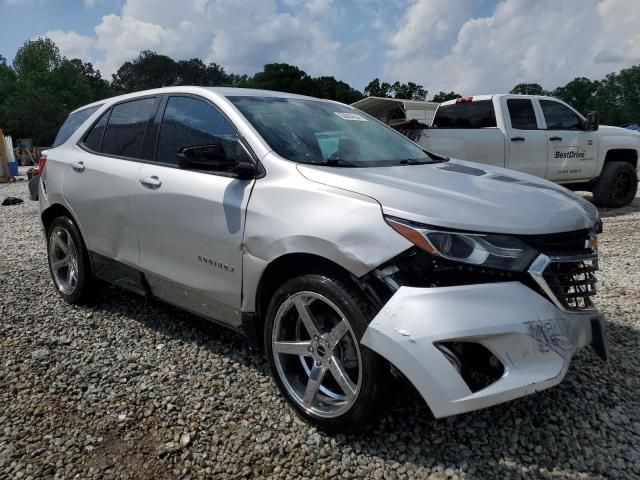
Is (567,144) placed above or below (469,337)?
above

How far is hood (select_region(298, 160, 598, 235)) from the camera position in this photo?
7.18 ft

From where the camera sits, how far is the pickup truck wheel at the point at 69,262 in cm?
413

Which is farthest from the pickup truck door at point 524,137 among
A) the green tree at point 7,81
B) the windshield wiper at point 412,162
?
the green tree at point 7,81

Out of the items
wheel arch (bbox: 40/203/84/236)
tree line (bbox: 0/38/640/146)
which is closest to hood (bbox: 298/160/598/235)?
wheel arch (bbox: 40/203/84/236)

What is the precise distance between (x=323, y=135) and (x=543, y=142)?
6.68 meters

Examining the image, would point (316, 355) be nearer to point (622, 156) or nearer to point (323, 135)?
point (323, 135)

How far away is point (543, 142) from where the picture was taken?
8.62 metres

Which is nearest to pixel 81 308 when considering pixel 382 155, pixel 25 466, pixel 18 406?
pixel 18 406

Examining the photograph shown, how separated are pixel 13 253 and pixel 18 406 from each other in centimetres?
468

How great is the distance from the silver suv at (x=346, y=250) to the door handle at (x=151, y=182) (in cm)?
1

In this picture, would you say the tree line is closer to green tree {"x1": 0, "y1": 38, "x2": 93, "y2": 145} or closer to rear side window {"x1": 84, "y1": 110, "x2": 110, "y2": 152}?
green tree {"x1": 0, "y1": 38, "x2": 93, "y2": 145}

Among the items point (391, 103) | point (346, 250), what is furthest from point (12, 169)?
point (346, 250)

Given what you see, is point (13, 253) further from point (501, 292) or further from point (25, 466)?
point (501, 292)

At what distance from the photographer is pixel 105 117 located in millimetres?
4141
